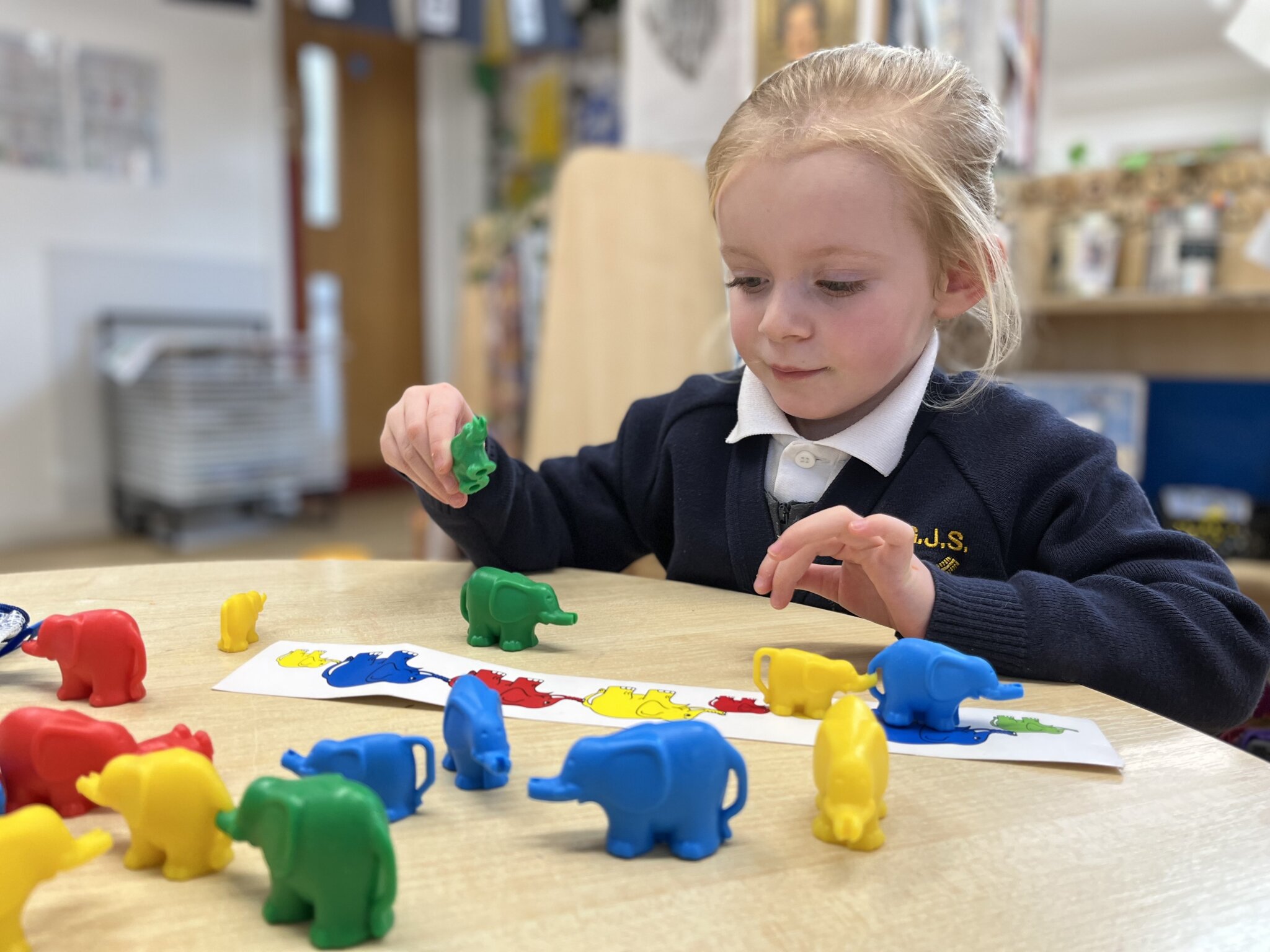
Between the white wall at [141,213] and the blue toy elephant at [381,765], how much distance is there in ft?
11.3

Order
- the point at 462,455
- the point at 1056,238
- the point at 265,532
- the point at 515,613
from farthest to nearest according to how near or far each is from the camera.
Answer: the point at 265,532, the point at 1056,238, the point at 462,455, the point at 515,613

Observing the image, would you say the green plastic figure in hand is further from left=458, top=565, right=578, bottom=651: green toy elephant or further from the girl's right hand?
left=458, top=565, right=578, bottom=651: green toy elephant

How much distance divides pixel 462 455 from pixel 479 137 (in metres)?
→ 4.24

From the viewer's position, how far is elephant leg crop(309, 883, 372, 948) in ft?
1.03

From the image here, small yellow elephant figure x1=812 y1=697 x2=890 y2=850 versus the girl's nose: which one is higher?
the girl's nose

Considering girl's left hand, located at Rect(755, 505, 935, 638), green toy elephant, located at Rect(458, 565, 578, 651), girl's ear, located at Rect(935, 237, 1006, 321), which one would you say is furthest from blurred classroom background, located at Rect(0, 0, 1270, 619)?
green toy elephant, located at Rect(458, 565, 578, 651)

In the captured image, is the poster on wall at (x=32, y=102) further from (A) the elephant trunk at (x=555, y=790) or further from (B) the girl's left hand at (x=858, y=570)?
(A) the elephant trunk at (x=555, y=790)

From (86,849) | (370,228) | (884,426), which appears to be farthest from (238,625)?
(370,228)

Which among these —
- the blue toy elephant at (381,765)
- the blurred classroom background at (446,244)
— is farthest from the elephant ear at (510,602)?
the blurred classroom background at (446,244)

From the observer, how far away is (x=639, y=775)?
37 centimetres

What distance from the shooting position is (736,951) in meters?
0.31

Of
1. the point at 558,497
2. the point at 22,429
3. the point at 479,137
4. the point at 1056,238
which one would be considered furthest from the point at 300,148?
the point at 558,497

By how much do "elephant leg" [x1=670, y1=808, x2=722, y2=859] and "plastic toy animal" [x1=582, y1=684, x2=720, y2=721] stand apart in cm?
12

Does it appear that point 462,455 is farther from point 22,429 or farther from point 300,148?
point 300,148
